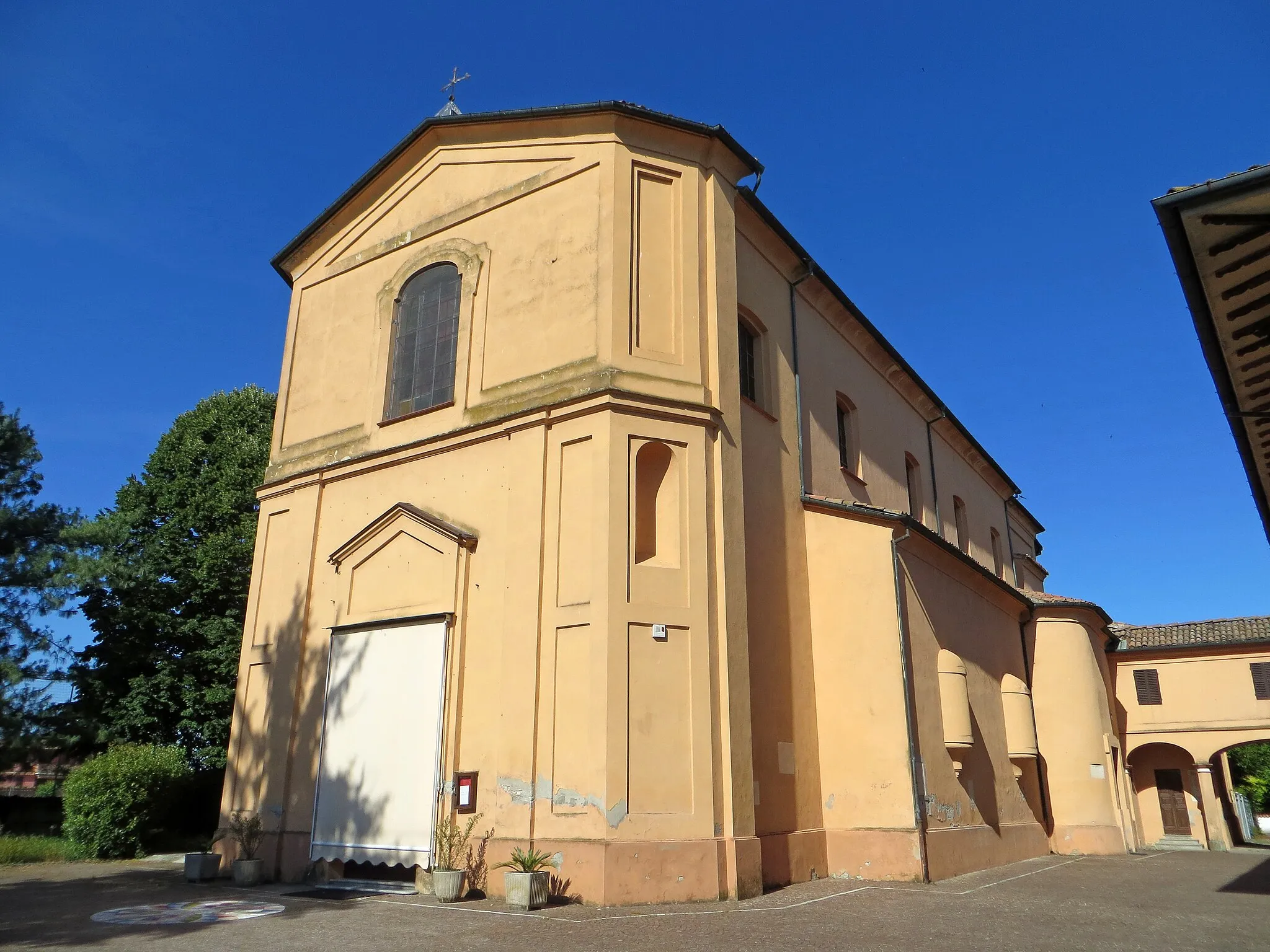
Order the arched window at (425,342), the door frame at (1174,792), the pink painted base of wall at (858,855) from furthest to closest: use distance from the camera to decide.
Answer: the door frame at (1174,792) < the arched window at (425,342) < the pink painted base of wall at (858,855)

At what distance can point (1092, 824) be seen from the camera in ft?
61.4

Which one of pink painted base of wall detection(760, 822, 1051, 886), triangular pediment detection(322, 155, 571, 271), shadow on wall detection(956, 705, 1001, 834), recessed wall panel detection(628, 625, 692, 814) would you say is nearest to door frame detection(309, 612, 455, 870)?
recessed wall panel detection(628, 625, 692, 814)

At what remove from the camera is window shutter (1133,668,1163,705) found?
88.0 ft

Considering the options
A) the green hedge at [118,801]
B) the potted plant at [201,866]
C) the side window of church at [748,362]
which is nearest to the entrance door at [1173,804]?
the side window of church at [748,362]

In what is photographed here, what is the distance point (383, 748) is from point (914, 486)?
1343 centimetres

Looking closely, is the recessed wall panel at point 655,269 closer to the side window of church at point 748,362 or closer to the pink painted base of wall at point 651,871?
the side window of church at point 748,362

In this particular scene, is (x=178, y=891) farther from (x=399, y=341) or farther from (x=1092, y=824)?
(x=1092, y=824)

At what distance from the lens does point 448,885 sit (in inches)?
409

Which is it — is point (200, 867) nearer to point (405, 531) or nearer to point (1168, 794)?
point (405, 531)

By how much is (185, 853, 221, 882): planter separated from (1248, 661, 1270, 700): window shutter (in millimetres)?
26501

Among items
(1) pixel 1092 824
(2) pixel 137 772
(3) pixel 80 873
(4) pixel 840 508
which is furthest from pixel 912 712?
(2) pixel 137 772

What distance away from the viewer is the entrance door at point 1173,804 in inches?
1085

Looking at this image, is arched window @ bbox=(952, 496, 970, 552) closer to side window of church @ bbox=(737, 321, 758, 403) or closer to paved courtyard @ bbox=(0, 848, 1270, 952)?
side window of church @ bbox=(737, 321, 758, 403)

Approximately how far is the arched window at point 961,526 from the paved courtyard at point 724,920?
39.5 feet
